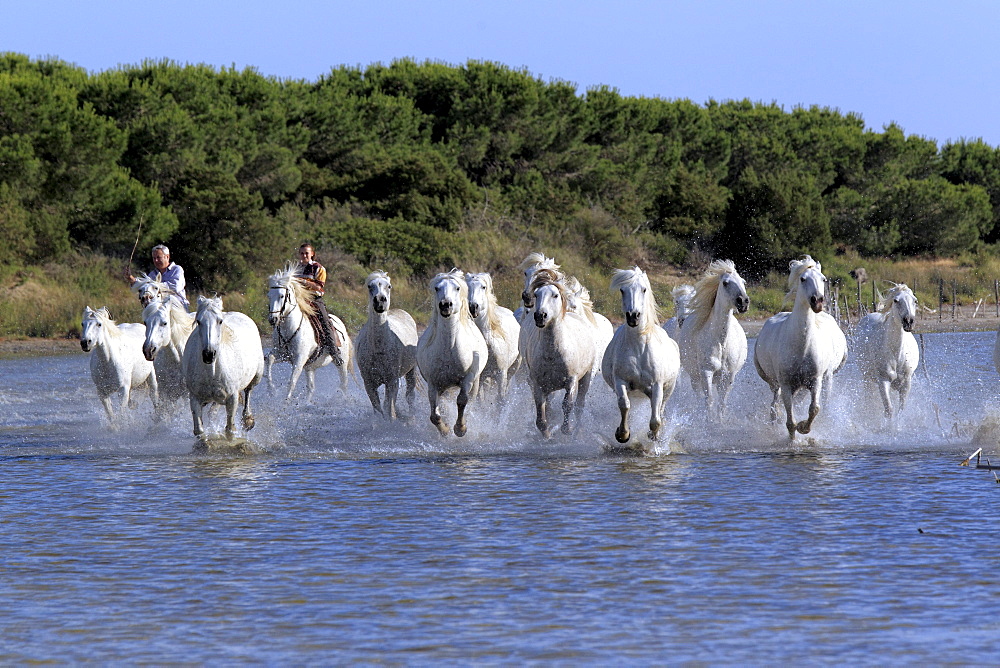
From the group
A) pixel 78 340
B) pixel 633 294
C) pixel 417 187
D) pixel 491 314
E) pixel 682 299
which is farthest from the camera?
pixel 417 187

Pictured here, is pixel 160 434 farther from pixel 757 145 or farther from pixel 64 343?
pixel 757 145

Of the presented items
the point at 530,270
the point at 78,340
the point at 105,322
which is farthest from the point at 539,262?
the point at 78,340

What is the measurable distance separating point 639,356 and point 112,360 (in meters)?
5.00

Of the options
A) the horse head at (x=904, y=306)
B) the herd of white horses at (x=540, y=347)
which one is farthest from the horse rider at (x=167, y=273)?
the horse head at (x=904, y=306)

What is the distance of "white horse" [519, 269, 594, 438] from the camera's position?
10961 mm

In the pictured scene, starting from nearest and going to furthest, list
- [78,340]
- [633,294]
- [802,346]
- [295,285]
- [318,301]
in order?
[633,294], [802,346], [295,285], [318,301], [78,340]

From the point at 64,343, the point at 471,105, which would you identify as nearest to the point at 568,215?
the point at 471,105

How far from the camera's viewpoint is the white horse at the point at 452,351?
10843 millimetres

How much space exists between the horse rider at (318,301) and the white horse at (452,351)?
3.00 m

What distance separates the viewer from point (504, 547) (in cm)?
704

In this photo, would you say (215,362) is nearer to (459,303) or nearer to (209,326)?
(209,326)

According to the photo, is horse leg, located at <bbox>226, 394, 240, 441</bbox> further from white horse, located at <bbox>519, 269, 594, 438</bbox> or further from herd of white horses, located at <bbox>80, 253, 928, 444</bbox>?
white horse, located at <bbox>519, 269, 594, 438</bbox>

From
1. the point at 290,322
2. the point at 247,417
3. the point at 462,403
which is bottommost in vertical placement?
the point at 247,417

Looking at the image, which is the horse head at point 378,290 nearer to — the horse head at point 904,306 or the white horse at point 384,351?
the white horse at point 384,351
